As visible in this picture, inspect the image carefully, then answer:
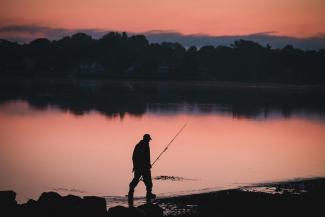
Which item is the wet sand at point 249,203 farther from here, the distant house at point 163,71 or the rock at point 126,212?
the distant house at point 163,71

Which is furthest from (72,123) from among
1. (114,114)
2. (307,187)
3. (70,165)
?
(307,187)

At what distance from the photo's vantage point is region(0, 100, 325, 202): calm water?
22.0 m

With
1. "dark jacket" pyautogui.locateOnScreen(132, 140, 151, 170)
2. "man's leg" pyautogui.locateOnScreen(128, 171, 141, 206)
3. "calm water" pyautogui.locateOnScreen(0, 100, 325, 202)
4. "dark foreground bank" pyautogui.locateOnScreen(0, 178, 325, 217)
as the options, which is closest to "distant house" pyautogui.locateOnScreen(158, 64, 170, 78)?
"calm water" pyautogui.locateOnScreen(0, 100, 325, 202)

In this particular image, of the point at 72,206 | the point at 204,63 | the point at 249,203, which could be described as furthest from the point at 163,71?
the point at 72,206

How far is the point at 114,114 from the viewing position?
196ft

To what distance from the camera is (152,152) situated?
31.0m

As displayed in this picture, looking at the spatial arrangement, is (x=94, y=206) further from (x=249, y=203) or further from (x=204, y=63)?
(x=204, y=63)

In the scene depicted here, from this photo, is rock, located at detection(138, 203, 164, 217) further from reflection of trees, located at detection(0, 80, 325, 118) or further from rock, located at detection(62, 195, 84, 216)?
reflection of trees, located at detection(0, 80, 325, 118)

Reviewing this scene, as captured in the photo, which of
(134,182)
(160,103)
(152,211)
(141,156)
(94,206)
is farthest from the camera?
(160,103)

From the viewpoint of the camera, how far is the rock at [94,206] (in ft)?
43.8

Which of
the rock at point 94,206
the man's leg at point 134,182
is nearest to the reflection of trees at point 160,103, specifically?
the man's leg at point 134,182

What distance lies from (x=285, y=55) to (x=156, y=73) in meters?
41.0

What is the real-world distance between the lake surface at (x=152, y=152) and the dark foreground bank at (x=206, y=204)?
9.66 ft

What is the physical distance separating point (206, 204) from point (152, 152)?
50.1ft
